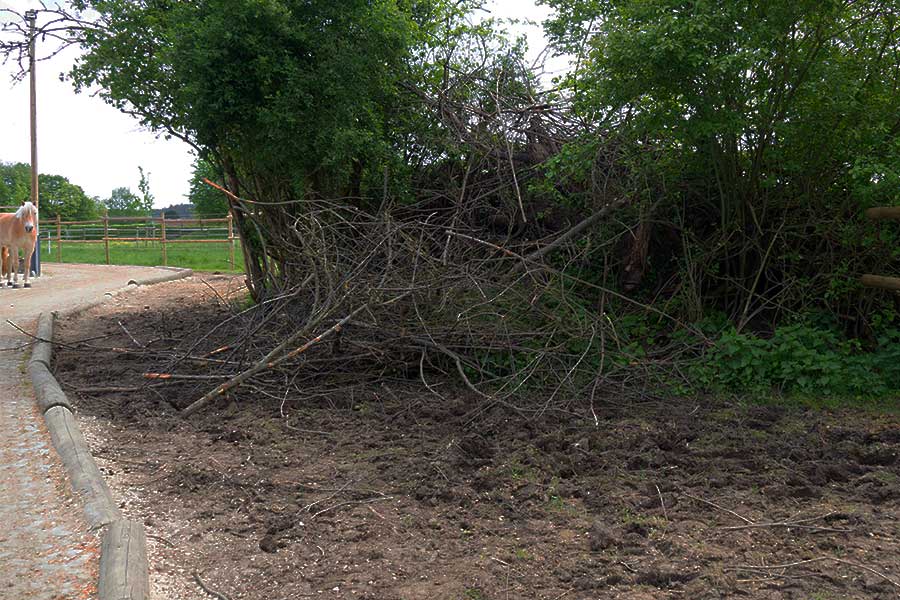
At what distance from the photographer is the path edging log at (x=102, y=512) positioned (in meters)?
3.54

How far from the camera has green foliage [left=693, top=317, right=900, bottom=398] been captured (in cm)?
711

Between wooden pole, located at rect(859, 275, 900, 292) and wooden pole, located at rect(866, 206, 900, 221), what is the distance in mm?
518

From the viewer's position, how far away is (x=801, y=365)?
7262mm

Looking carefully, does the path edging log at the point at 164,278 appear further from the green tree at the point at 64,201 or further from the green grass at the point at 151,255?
the green tree at the point at 64,201

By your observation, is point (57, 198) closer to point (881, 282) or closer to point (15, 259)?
point (15, 259)

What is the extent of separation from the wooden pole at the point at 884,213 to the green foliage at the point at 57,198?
56.4 metres

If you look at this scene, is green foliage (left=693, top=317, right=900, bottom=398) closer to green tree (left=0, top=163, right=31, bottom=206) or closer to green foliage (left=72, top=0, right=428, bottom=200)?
green foliage (left=72, top=0, right=428, bottom=200)

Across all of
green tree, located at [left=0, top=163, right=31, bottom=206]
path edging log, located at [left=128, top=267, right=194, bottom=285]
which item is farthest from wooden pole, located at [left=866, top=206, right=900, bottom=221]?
green tree, located at [left=0, top=163, right=31, bottom=206]

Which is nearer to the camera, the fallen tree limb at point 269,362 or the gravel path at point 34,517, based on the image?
the gravel path at point 34,517

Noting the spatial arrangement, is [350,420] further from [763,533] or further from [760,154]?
[760,154]

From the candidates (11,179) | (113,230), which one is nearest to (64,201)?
(11,179)

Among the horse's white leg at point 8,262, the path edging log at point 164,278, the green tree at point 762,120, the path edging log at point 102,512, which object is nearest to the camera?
the path edging log at point 102,512

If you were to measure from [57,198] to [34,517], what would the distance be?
6412cm

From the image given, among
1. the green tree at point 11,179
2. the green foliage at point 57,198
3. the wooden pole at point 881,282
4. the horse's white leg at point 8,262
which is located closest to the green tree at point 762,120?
the wooden pole at point 881,282
